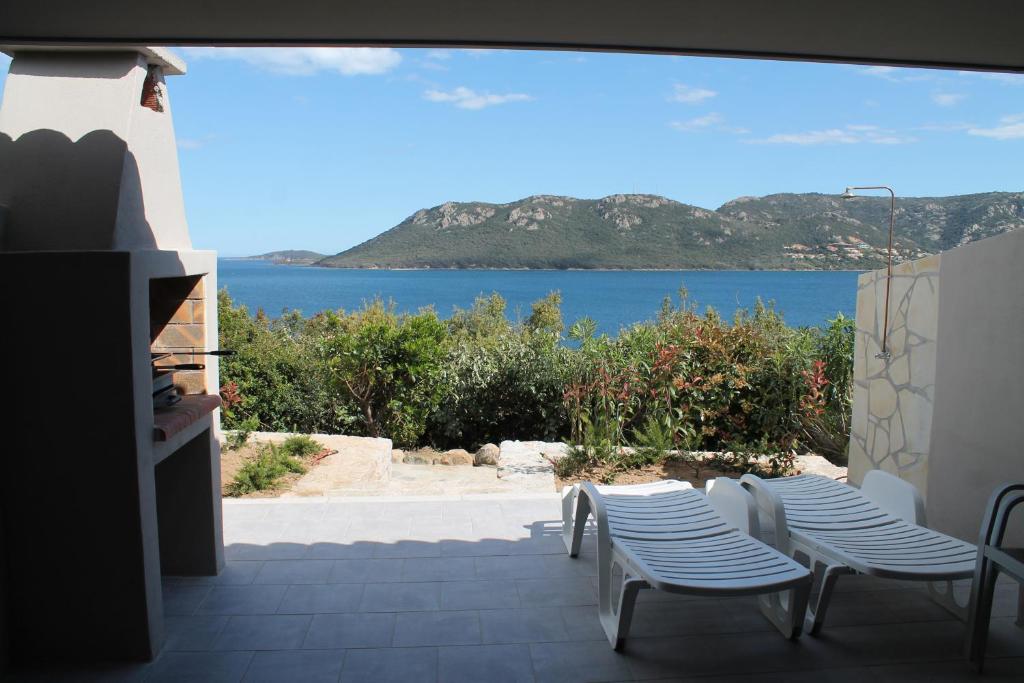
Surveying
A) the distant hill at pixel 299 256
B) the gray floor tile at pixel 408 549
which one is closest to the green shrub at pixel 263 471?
the gray floor tile at pixel 408 549

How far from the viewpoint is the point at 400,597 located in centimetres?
358

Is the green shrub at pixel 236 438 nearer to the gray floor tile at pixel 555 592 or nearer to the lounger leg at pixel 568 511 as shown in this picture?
the lounger leg at pixel 568 511

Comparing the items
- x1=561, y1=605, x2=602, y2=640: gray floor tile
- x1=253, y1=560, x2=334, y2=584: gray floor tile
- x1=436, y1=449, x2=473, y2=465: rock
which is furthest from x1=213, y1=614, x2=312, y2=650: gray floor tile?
x1=436, y1=449, x2=473, y2=465: rock

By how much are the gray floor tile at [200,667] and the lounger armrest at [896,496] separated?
3109 mm

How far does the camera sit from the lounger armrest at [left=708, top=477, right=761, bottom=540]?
3487 mm

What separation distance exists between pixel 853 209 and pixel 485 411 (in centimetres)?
3404

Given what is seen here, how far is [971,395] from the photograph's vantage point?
13.4 feet

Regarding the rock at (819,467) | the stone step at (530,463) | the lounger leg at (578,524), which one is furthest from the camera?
the rock at (819,467)

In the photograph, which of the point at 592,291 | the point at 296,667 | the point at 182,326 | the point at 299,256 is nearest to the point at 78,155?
the point at 182,326

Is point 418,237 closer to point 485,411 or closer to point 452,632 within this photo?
point 485,411

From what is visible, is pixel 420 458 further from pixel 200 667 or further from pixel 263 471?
pixel 200 667

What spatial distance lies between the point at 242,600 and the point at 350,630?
66 cm

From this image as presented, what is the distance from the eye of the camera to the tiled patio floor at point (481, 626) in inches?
114

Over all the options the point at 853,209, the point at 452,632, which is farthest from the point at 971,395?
the point at 853,209
